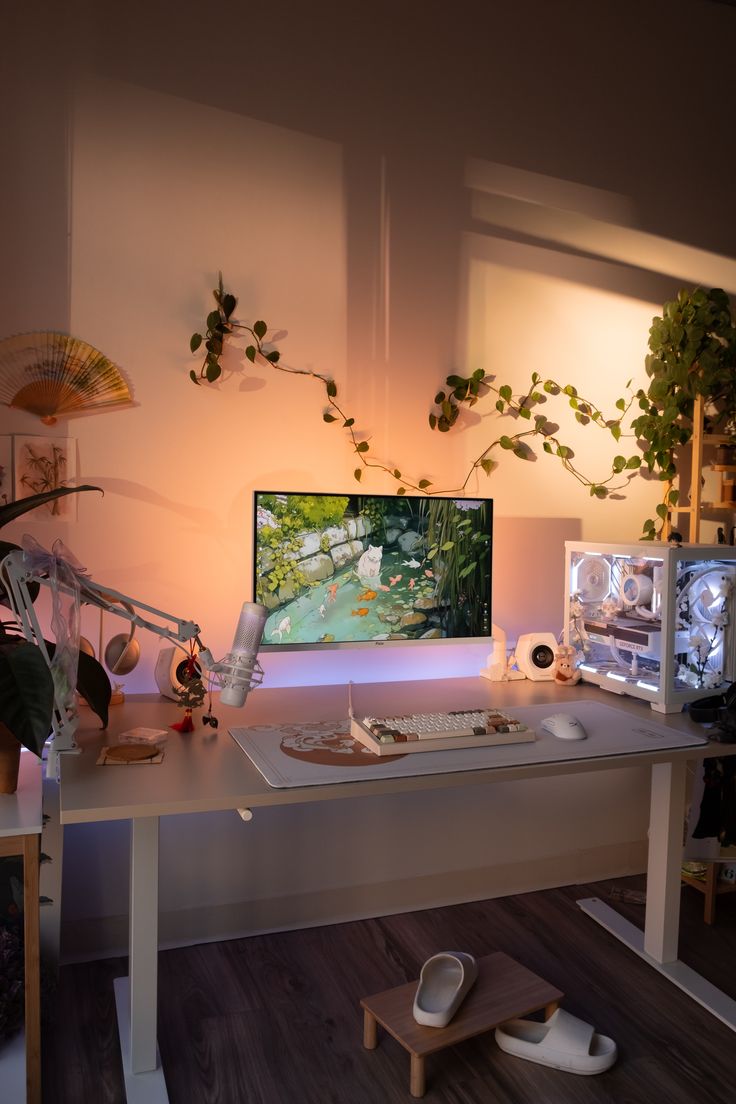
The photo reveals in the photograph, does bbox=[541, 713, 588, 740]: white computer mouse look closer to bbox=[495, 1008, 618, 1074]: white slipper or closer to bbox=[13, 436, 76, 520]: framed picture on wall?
bbox=[495, 1008, 618, 1074]: white slipper

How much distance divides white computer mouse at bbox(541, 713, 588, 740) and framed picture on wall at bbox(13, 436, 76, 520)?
1273 mm

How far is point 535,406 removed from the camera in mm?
2729

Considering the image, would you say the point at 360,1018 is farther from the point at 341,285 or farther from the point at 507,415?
the point at 341,285

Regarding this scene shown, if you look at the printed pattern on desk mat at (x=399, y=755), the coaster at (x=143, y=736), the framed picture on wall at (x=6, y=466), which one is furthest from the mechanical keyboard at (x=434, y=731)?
the framed picture on wall at (x=6, y=466)

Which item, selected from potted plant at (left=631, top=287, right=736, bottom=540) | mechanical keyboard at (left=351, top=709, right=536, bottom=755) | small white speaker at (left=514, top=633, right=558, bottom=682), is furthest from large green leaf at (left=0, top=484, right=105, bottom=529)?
potted plant at (left=631, top=287, right=736, bottom=540)

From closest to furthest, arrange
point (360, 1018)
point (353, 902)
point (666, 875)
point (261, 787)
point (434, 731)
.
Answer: point (261, 787), point (434, 731), point (360, 1018), point (666, 875), point (353, 902)

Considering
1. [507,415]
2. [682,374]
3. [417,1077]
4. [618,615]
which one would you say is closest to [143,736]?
[417,1077]

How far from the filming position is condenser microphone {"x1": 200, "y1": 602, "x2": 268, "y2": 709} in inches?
56.4

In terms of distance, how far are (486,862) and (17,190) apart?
2.27 m

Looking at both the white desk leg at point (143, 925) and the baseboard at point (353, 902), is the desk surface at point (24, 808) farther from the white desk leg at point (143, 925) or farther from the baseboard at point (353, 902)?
the baseboard at point (353, 902)

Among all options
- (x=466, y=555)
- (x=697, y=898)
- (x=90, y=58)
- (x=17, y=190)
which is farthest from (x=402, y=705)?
(x=90, y=58)

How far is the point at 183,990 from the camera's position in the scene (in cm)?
215

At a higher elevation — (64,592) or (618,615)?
(64,592)

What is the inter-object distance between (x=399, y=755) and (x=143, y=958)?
635mm
